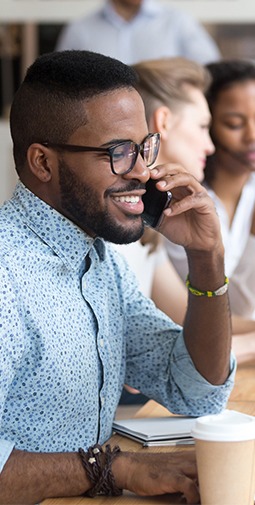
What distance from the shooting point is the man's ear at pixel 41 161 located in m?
1.56

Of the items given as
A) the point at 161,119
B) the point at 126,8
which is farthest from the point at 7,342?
the point at 126,8

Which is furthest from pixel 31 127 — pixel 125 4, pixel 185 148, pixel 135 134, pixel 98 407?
pixel 125 4

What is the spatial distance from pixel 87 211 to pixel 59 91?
21 centimetres

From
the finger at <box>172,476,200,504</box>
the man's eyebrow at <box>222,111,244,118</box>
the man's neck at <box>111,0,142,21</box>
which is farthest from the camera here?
the man's neck at <box>111,0,142,21</box>

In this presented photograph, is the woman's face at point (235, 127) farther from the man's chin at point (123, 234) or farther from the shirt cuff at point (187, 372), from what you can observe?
the man's chin at point (123, 234)

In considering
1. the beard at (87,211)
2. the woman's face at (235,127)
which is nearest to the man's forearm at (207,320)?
the beard at (87,211)

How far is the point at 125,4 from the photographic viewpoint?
5277mm

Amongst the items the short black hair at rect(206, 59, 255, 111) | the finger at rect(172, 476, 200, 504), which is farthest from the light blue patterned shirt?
the short black hair at rect(206, 59, 255, 111)

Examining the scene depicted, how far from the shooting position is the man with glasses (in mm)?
1379

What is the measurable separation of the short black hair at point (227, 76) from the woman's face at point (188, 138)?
1.40 feet

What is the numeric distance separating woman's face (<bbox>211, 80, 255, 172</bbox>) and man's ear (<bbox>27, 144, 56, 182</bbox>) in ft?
6.27

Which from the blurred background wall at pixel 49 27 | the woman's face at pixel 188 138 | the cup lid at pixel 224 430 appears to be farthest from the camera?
the blurred background wall at pixel 49 27

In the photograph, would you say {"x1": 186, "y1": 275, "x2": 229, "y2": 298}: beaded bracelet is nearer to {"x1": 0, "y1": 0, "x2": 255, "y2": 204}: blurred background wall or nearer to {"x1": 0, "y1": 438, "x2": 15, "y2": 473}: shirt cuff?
{"x1": 0, "y1": 438, "x2": 15, "y2": 473}: shirt cuff

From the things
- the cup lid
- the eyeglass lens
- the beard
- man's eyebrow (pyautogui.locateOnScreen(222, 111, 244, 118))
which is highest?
the eyeglass lens
